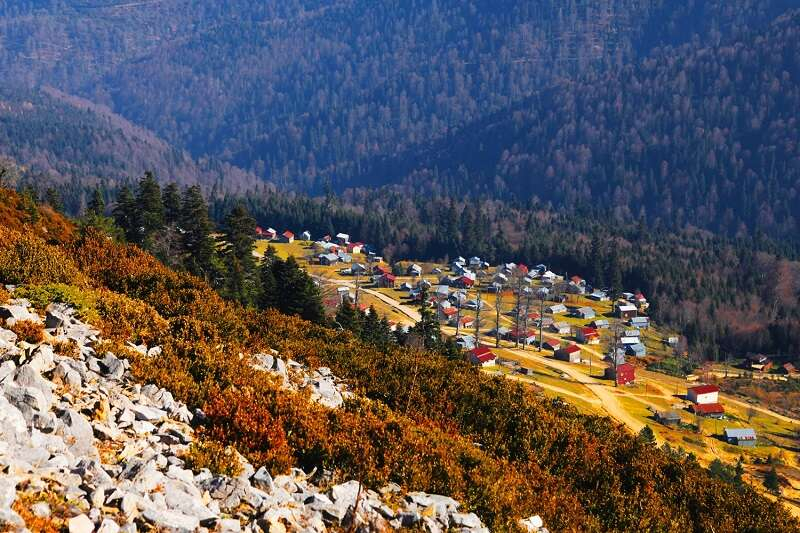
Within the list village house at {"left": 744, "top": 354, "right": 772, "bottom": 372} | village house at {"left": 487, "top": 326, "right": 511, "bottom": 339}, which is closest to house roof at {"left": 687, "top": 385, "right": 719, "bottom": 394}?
village house at {"left": 487, "top": 326, "right": 511, "bottom": 339}

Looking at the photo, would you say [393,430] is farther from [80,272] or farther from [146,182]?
[146,182]

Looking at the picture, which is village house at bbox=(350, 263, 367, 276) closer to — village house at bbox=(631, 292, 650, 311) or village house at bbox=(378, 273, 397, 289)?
village house at bbox=(378, 273, 397, 289)

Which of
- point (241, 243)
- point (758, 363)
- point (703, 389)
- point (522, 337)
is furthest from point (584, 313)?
point (241, 243)

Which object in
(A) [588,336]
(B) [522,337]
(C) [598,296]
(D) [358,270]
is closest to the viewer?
(B) [522,337]

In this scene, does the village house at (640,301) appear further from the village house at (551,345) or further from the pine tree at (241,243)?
the pine tree at (241,243)

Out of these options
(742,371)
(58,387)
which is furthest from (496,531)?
(742,371)

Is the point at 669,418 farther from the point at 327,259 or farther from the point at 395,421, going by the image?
the point at 327,259

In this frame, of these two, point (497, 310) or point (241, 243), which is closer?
point (241, 243)
